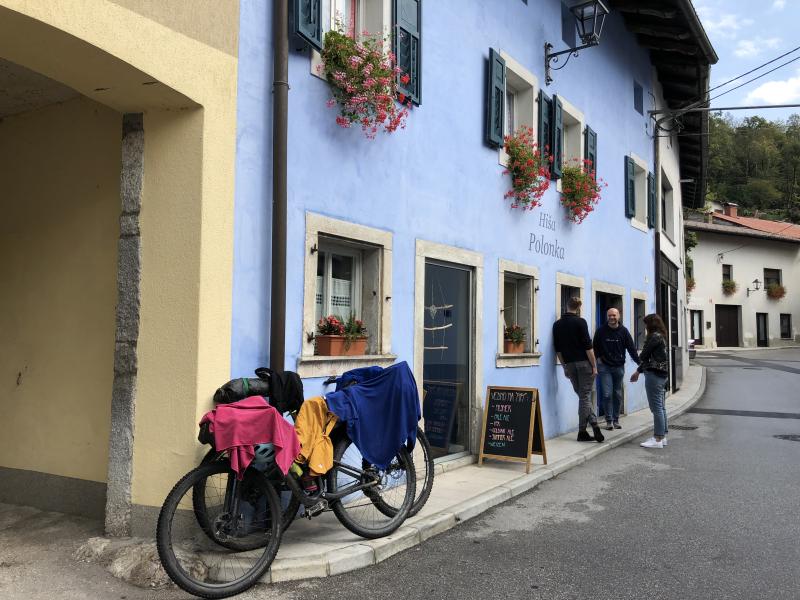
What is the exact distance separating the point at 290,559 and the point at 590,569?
6.10ft

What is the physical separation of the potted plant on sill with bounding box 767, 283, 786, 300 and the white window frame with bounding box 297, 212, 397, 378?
4456cm

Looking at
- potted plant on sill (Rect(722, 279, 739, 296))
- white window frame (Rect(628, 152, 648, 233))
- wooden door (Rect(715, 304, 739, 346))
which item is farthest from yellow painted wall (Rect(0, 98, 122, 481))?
wooden door (Rect(715, 304, 739, 346))

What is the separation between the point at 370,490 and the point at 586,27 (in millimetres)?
8121

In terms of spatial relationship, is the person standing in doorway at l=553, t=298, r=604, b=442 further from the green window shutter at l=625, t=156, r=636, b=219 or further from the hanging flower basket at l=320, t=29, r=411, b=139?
the green window shutter at l=625, t=156, r=636, b=219

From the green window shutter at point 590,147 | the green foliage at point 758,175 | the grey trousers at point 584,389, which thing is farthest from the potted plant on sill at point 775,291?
the grey trousers at point 584,389

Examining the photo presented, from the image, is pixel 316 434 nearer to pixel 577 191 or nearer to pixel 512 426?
pixel 512 426

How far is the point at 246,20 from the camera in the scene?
503cm

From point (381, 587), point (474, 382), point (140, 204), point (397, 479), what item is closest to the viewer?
point (381, 587)

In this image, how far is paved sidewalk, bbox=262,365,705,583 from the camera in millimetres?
4293

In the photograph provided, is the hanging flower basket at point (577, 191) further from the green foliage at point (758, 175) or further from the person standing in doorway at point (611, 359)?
the green foliage at point (758, 175)

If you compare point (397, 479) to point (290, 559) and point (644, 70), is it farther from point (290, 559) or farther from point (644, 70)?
point (644, 70)

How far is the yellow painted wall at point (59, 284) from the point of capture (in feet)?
16.8

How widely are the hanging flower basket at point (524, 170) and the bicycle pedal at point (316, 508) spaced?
5147 mm

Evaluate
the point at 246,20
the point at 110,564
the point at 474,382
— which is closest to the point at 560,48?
the point at 474,382
